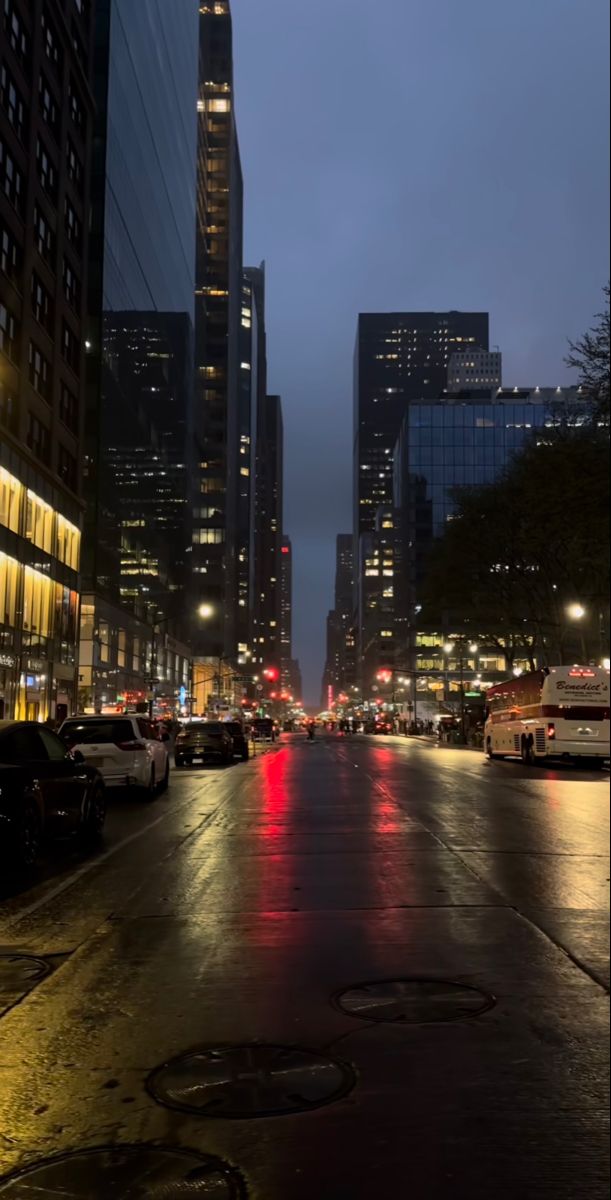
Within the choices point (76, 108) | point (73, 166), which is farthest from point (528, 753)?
point (76, 108)

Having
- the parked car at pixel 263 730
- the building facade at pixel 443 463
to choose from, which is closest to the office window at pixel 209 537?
the building facade at pixel 443 463

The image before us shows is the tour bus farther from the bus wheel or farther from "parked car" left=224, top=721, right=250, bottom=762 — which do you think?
"parked car" left=224, top=721, right=250, bottom=762

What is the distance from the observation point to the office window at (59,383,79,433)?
51.2m

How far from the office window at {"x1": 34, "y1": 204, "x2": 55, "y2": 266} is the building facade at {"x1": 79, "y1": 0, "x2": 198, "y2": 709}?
17377 mm

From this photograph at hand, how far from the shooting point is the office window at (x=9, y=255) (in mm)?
41094

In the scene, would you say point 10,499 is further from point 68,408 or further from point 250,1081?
point 250,1081

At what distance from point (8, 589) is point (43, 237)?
18402 millimetres

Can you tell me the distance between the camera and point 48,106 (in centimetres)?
4822

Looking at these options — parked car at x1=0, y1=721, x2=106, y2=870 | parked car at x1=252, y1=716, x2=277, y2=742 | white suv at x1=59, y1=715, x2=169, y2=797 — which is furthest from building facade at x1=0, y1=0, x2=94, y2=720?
parked car at x1=0, y1=721, x2=106, y2=870

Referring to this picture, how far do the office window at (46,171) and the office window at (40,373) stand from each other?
8.22 m

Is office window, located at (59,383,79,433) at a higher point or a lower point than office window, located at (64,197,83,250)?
lower

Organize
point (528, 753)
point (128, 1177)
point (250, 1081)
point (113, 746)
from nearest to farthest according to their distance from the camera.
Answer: point (128, 1177) → point (250, 1081) → point (113, 746) → point (528, 753)

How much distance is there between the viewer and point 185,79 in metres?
104

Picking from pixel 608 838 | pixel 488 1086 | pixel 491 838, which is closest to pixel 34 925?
pixel 488 1086
